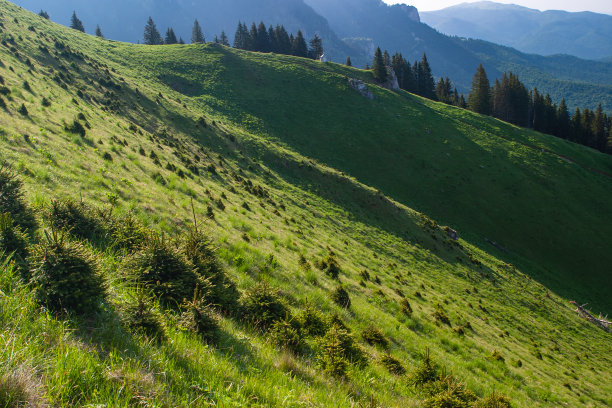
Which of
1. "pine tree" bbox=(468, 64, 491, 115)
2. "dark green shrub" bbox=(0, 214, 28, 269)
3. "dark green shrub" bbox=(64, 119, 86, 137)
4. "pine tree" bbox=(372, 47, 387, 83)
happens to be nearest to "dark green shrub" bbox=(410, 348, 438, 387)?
"dark green shrub" bbox=(0, 214, 28, 269)

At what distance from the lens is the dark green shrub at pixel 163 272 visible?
6.46 metres

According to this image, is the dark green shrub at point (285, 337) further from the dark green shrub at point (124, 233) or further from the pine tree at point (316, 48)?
the pine tree at point (316, 48)

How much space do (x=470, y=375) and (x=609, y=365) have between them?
2173 centimetres

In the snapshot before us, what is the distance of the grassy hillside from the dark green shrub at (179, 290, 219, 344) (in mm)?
212

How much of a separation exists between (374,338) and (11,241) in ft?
35.9

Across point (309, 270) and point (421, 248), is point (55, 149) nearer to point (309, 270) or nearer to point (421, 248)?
point (309, 270)

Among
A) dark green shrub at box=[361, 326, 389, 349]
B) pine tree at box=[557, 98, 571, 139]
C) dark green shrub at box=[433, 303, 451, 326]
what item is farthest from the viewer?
pine tree at box=[557, 98, 571, 139]

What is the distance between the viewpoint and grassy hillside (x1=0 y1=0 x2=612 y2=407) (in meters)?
4.50

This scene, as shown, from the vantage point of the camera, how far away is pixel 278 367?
5.69m

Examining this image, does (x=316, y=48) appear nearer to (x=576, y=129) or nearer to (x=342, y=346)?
(x=576, y=129)

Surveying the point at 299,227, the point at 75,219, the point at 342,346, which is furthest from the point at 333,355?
the point at 299,227

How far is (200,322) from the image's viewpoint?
18.7 ft

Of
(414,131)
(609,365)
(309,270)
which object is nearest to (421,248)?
(609,365)

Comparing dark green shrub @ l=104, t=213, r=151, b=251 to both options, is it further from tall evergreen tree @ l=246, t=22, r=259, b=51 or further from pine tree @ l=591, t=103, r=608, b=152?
pine tree @ l=591, t=103, r=608, b=152
